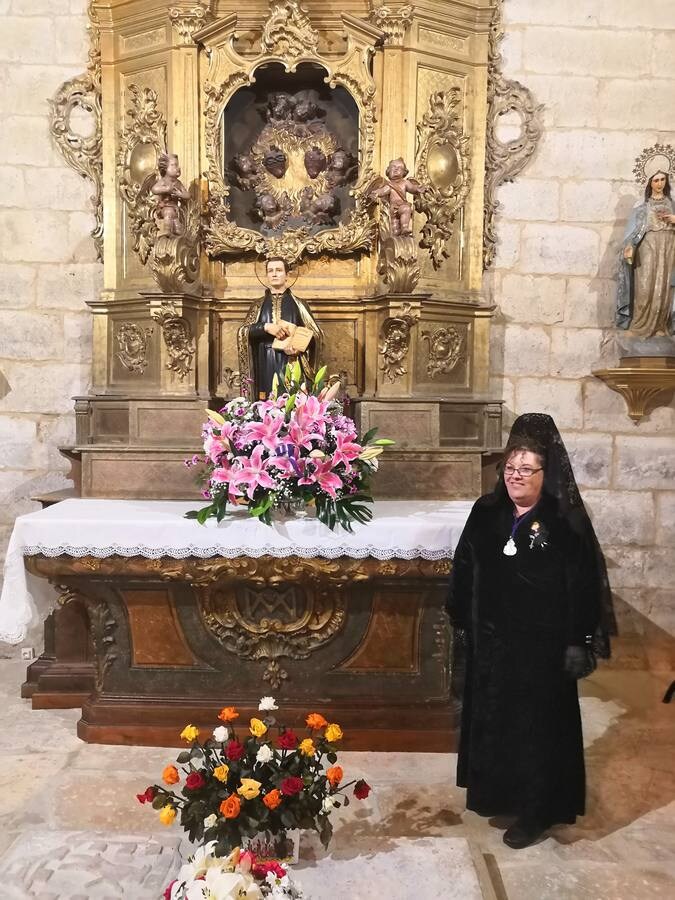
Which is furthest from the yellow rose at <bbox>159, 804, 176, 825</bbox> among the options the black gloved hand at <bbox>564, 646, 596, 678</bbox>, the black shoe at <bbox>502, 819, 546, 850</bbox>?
the black gloved hand at <bbox>564, 646, 596, 678</bbox>

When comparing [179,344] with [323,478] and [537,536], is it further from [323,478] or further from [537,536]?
[537,536]

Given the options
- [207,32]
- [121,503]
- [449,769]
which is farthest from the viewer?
[207,32]

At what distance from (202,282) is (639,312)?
128 inches

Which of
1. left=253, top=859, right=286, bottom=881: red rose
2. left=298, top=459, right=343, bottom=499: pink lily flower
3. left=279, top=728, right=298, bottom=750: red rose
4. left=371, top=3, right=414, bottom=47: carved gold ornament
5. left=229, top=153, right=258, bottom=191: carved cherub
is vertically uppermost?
left=371, top=3, right=414, bottom=47: carved gold ornament

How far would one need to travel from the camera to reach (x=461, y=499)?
5301mm

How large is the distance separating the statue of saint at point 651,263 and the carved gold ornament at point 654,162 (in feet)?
0.34

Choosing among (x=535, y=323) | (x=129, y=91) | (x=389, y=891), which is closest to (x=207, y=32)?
(x=129, y=91)

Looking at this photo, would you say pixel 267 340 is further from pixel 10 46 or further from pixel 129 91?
pixel 10 46

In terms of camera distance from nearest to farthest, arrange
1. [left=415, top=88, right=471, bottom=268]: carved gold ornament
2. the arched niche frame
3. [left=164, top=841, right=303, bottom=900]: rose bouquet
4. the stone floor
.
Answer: [left=164, top=841, right=303, bottom=900]: rose bouquet → the stone floor → the arched niche frame → [left=415, top=88, right=471, bottom=268]: carved gold ornament

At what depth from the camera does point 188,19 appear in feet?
17.7

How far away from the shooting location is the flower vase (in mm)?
2957

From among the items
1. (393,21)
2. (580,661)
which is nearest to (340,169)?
(393,21)

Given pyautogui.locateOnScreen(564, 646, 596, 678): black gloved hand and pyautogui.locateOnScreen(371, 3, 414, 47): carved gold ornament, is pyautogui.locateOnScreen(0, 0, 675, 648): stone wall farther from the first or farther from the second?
pyautogui.locateOnScreen(564, 646, 596, 678): black gloved hand

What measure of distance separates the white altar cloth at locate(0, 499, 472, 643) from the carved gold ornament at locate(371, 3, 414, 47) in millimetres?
3347
